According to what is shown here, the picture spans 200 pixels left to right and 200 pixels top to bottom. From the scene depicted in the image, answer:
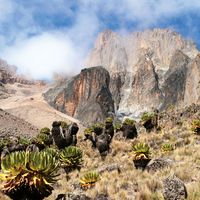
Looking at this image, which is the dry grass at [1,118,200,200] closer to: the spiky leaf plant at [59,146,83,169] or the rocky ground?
the rocky ground

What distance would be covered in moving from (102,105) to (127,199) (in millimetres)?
149636

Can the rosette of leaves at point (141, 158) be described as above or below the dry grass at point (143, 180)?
above

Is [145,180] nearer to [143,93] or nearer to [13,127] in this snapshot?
[13,127]

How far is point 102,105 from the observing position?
162 m

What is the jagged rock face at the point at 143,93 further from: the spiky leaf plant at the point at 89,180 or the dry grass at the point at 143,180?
the spiky leaf plant at the point at 89,180

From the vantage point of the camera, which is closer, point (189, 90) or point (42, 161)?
point (42, 161)

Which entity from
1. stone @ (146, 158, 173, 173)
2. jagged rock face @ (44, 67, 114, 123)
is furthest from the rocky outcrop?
stone @ (146, 158, 173, 173)

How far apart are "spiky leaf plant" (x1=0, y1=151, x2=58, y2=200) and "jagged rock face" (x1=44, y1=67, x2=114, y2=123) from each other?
5623 inches

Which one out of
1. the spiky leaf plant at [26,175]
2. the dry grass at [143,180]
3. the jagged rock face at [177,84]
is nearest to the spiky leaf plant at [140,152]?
the dry grass at [143,180]

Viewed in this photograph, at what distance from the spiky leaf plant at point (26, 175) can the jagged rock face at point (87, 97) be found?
469ft

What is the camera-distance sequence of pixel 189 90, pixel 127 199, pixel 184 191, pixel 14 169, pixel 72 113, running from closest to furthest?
pixel 14 169
pixel 184 191
pixel 127 199
pixel 189 90
pixel 72 113

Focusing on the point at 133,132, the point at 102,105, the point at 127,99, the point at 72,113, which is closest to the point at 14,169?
the point at 133,132

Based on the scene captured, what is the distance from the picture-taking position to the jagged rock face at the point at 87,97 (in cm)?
16011

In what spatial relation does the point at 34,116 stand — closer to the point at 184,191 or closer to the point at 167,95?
the point at 167,95
